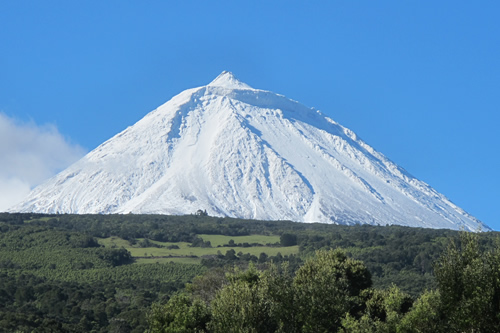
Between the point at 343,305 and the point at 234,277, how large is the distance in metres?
14.1

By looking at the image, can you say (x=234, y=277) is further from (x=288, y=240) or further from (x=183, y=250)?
(x=288, y=240)

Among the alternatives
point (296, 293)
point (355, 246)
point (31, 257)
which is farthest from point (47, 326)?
point (355, 246)

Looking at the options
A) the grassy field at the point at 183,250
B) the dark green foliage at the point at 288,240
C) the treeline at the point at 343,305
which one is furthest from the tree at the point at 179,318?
the dark green foliage at the point at 288,240

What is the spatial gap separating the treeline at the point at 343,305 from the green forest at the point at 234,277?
7cm

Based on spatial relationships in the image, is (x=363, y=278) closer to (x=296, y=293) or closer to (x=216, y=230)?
(x=296, y=293)

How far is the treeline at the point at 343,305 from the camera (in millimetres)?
43500

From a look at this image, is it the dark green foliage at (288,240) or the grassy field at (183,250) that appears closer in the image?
the grassy field at (183,250)

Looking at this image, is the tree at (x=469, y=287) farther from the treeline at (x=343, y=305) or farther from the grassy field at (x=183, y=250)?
the grassy field at (x=183, y=250)

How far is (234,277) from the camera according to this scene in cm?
6544

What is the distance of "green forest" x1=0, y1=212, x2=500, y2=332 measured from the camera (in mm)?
46250

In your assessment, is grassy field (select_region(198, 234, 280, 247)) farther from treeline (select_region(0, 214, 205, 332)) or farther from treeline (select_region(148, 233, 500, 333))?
treeline (select_region(148, 233, 500, 333))

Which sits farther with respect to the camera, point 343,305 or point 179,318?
point 179,318

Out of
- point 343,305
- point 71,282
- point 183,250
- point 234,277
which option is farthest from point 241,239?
point 343,305


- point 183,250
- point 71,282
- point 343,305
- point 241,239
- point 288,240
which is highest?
point 288,240
